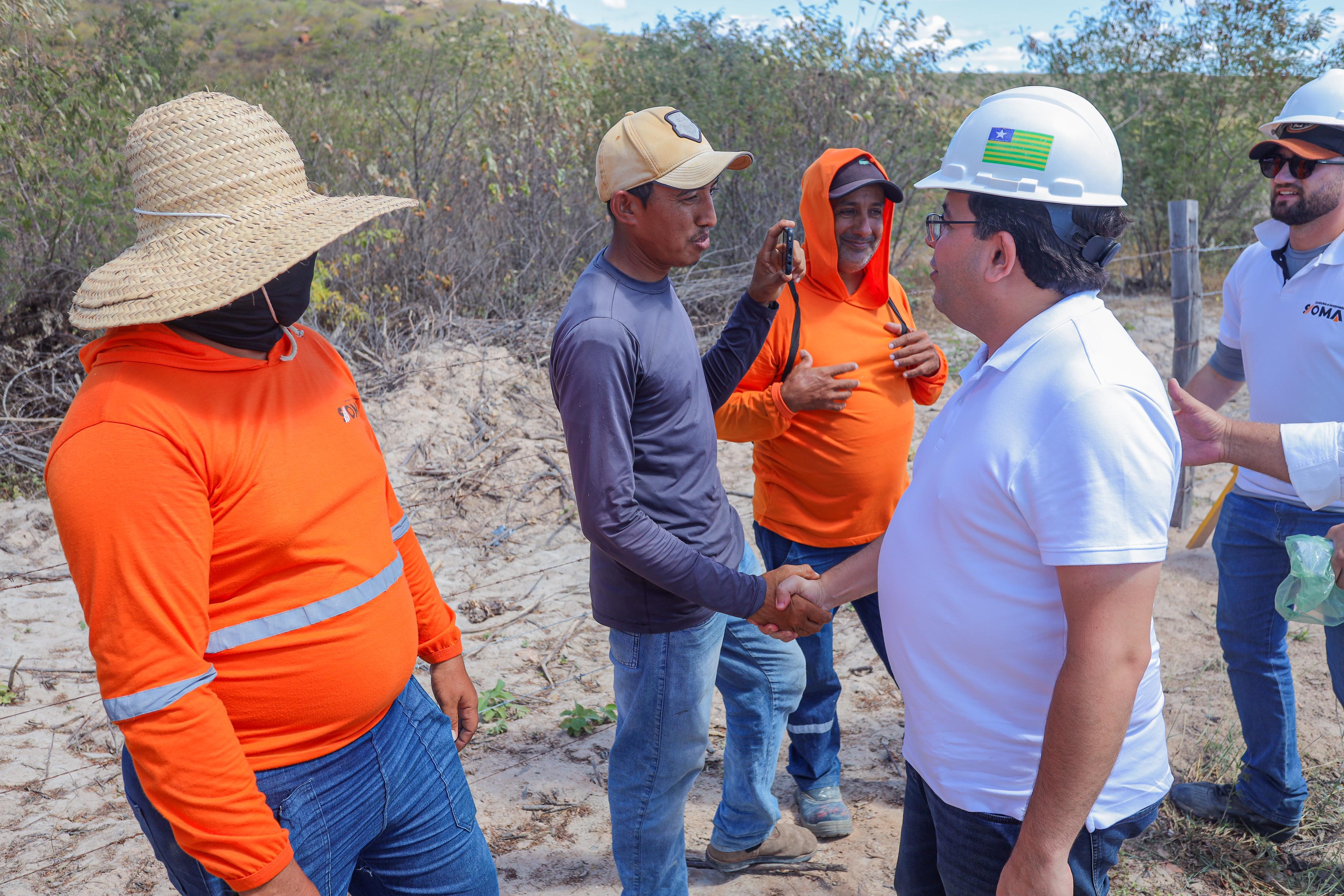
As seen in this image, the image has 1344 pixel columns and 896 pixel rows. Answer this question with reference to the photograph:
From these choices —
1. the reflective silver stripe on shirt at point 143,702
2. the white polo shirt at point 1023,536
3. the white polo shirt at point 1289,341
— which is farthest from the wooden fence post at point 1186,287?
the reflective silver stripe on shirt at point 143,702

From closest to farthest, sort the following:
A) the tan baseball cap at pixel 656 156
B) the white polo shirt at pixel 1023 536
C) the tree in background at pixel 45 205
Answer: the white polo shirt at pixel 1023 536 < the tan baseball cap at pixel 656 156 < the tree in background at pixel 45 205

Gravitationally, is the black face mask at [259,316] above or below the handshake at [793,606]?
above

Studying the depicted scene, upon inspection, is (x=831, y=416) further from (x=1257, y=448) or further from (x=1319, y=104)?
(x=1319, y=104)

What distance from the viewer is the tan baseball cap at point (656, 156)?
2320 millimetres

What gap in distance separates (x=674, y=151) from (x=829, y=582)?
1.17 metres

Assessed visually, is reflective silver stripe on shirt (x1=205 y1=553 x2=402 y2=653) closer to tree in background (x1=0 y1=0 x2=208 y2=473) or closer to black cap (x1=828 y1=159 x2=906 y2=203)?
black cap (x1=828 y1=159 x2=906 y2=203)

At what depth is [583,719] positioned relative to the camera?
393 centimetres

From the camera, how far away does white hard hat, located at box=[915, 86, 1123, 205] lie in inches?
60.9

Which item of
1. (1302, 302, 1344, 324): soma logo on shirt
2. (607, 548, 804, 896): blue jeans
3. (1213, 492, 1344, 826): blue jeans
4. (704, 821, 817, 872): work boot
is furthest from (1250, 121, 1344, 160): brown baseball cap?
(704, 821, 817, 872): work boot

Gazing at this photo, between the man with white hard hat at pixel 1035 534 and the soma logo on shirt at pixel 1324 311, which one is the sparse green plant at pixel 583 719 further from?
the soma logo on shirt at pixel 1324 311

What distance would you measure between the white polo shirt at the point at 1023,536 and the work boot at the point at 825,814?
1557mm

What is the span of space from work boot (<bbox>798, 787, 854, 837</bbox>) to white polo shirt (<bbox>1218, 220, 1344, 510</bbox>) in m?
1.71

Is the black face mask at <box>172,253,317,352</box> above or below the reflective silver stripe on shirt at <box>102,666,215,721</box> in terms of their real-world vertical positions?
above

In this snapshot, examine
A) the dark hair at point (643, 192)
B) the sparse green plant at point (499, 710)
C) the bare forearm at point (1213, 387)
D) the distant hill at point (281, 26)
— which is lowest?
the sparse green plant at point (499, 710)
